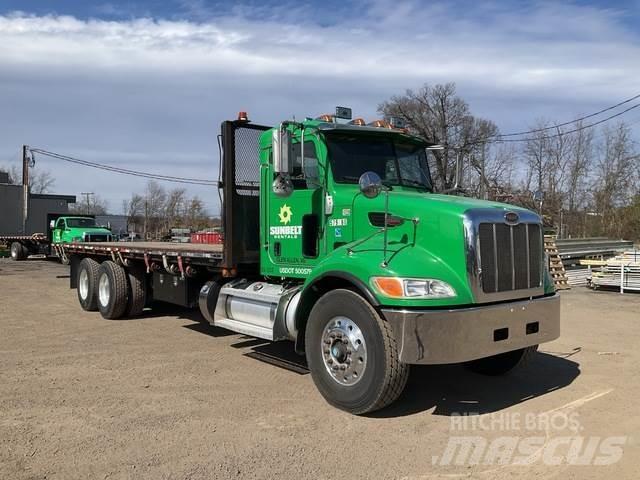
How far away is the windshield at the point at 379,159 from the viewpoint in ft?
19.9

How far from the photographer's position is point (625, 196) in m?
35.1

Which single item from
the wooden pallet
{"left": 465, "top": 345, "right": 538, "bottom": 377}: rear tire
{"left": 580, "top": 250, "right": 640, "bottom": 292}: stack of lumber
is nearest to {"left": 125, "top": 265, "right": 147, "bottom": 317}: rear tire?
{"left": 465, "top": 345, "right": 538, "bottom": 377}: rear tire

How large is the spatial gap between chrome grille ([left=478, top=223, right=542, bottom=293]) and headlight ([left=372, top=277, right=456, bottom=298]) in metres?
0.40

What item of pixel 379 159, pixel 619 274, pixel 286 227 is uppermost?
pixel 379 159

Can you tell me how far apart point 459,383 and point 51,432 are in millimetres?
3913

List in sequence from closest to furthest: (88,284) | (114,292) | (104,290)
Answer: (114,292), (104,290), (88,284)

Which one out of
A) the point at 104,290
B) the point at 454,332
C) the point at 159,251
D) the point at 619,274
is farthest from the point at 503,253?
the point at 619,274

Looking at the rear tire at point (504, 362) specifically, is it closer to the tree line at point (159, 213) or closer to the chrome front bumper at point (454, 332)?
the chrome front bumper at point (454, 332)

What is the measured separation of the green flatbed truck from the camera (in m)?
4.65

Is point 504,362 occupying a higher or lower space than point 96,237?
lower

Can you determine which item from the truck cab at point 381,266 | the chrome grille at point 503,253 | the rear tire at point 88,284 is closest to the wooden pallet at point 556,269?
the truck cab at point 381,266

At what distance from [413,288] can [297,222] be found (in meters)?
2.08

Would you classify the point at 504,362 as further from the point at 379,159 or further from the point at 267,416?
the point at 267,416

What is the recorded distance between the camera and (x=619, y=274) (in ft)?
51.2
